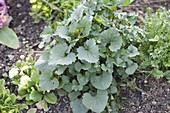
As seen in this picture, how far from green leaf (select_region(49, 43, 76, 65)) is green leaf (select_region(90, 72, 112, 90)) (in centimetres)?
21

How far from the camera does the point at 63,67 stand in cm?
243

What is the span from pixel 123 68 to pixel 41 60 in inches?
20.7

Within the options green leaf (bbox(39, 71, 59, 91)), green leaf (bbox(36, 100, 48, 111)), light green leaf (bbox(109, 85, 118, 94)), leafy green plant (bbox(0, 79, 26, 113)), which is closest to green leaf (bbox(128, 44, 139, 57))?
light green leaf (bbox(109, 85, 118, 94))

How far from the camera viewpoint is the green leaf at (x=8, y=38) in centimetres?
285

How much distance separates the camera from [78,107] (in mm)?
2469

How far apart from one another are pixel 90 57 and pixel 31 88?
50 cm

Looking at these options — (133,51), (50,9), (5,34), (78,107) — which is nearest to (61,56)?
(78,107)

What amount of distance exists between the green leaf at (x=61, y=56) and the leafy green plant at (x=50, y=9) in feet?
2.50

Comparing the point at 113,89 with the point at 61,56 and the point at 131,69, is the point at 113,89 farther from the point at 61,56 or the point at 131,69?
the point at 61,56

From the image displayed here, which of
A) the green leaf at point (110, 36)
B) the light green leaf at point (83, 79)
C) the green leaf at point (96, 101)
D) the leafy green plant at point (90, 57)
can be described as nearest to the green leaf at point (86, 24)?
the leafy green plant at point (90, 57)

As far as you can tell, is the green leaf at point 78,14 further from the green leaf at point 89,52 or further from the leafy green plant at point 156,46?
the leafy green plant at point 156,46

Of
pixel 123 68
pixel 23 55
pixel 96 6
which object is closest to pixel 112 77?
pixel 123 68

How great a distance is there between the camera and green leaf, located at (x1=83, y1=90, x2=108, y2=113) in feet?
7.80

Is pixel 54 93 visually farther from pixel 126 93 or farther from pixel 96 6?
pixel 96 6
